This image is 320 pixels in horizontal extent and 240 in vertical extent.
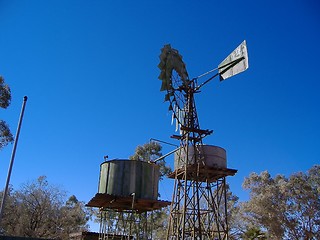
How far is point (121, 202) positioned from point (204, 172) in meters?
6.30

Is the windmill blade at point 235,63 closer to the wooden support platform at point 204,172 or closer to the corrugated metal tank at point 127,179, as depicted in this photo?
the wooden support platform at point 204,172

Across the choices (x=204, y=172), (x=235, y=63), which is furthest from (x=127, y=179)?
(x=235, y=63)

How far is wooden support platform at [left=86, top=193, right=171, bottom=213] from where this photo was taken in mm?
21581

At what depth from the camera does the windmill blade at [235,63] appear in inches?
921

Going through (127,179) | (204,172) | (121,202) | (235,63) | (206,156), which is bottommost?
(121,202)

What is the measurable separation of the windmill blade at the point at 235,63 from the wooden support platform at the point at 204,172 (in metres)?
6.63

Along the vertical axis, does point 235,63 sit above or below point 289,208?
above

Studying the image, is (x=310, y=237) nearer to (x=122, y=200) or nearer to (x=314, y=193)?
(x=314, y=193)

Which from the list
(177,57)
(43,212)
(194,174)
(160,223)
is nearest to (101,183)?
(194,174)

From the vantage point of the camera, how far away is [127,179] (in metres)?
21.7

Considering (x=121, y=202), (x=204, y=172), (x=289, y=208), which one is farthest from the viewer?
(x=289, y=208)

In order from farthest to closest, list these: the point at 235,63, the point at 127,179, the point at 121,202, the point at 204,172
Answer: the point at 204,172, the point at 235,63, the point at 121,202, the point at 127,179

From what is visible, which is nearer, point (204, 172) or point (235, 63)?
point (235, 63)

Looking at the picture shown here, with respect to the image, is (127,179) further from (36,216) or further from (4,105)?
(36,216)
